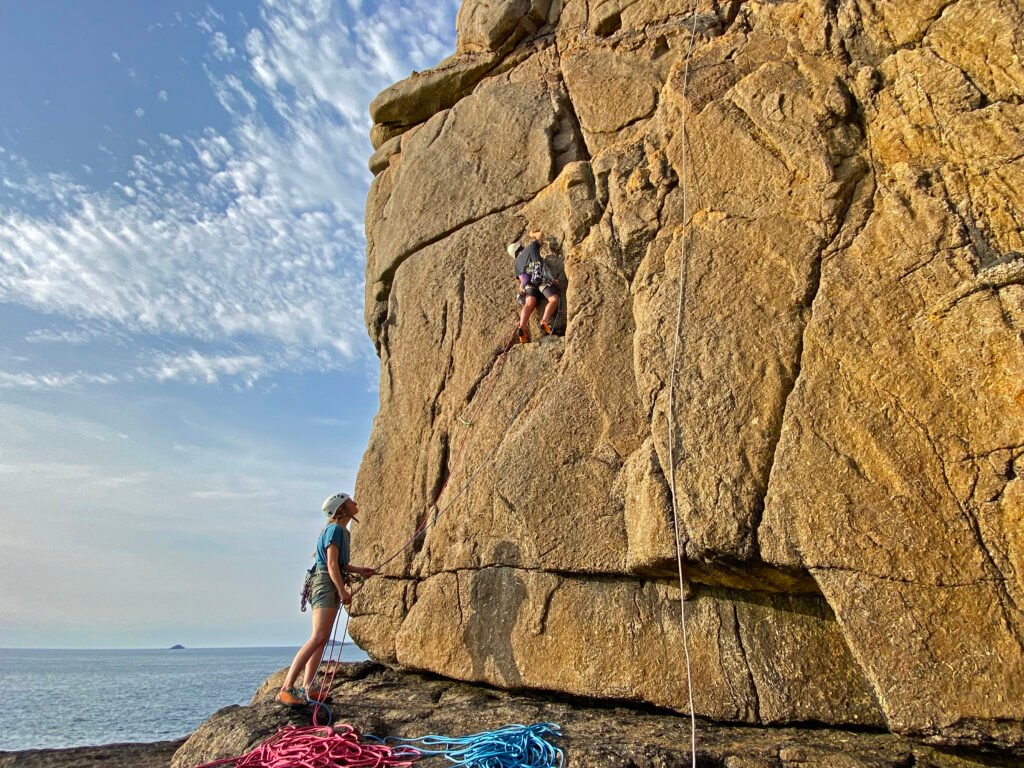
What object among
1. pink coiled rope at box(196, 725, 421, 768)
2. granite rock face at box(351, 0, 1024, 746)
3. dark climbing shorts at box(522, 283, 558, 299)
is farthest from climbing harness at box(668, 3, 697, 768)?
pink coiled rope at box(196, 725, 421, 768)

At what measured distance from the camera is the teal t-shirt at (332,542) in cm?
704

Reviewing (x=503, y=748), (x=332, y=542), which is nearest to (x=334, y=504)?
(x=332, y=542)

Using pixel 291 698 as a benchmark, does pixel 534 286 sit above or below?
above

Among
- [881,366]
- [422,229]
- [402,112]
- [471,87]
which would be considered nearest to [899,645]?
[881,366]

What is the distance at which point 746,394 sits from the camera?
625cm

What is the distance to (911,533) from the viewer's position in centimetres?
536

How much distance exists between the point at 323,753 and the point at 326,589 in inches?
71.1

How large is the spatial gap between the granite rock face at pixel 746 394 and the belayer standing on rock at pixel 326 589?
115 cm

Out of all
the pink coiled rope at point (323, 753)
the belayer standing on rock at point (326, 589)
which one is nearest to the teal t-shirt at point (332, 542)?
the belayer standing on rock at point (326, 589)

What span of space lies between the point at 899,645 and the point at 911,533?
795mm

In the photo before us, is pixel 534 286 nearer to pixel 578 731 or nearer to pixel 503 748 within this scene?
pixel 578 731

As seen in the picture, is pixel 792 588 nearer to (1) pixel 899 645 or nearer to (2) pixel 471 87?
(1) pixel 899 645

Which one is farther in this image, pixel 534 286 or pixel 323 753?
pixel 534 286

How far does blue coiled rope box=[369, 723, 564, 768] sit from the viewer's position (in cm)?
513
